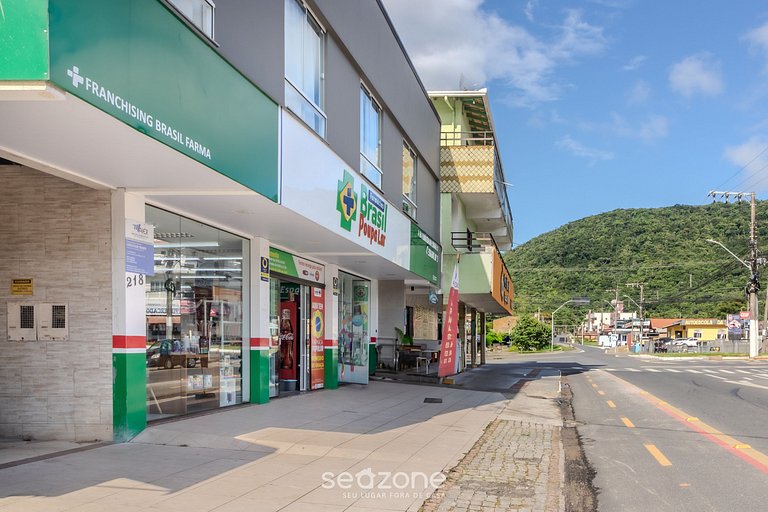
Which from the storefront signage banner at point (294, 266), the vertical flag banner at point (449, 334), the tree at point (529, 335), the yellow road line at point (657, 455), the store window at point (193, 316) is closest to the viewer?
the yellow road line at point (657, 455)

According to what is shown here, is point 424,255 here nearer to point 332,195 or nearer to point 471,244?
point 471,244

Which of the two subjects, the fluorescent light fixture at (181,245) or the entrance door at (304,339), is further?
the entrance door at (304,339)

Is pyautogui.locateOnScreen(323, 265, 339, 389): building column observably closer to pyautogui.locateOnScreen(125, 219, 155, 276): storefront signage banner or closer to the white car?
pyautogui.locateOnScreen(125, 219, 155, 276): storefront signage banner

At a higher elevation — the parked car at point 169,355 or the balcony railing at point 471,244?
the balcony railing at point 471,244

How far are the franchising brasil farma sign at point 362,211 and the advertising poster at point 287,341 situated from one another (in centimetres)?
252

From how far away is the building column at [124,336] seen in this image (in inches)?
348

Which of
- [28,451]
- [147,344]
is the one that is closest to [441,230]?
[147,344]

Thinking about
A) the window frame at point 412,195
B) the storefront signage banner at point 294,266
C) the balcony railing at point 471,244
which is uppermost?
the window frame at point 412,195

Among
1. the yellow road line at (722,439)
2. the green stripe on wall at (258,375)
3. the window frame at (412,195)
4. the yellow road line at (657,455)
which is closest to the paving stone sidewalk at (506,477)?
the yellow road line at (657,455)

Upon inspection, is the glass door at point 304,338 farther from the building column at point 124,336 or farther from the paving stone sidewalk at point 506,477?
the building column at point 124,336

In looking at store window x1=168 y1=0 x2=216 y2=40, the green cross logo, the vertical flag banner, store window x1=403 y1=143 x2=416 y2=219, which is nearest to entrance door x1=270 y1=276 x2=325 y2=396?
the green cross logo

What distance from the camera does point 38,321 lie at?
895cm

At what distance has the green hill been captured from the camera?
8794cm

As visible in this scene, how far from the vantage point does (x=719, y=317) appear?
116250mm
